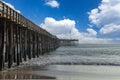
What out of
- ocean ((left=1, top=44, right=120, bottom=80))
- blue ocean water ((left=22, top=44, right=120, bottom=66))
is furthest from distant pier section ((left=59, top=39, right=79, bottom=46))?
ocean ((left=1, top=44, right=120, bottom=80))

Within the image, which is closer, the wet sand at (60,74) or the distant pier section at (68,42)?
the wet sand at (60,74)

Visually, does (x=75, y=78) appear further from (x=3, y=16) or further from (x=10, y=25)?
(x=10, y=25)

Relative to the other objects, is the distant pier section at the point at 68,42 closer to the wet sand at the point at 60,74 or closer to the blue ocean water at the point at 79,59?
the blue ocean water at the point at 79,59

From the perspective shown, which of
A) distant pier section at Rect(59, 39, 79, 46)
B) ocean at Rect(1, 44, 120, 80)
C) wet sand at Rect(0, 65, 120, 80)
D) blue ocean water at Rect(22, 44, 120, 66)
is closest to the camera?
wet sand at Rect(0, 65, 120, 80)

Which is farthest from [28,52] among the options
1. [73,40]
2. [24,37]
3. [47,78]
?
[73,40]

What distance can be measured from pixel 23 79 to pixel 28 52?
62.6ft

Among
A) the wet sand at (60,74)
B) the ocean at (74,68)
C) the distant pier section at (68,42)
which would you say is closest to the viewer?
the wet sand at (60,74)

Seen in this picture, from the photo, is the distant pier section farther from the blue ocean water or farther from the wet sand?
the wet sand

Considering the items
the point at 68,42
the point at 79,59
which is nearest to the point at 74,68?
the point at 79,59

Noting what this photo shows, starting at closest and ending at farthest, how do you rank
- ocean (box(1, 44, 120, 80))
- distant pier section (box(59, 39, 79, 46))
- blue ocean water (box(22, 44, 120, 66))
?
ocean (box(1, 44, 120, 80)) → blue ocean water (box(22, 44, 120, 66)) → distant pier section (box(59, 39, 79, 46))

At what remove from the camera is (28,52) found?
116ft

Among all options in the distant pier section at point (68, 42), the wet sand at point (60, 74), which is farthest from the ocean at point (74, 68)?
the distant pier section at point (68, 42)

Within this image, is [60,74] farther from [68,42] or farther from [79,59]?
[68,42]

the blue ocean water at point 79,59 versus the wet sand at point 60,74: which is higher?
the blue ocean water at point 79,59
